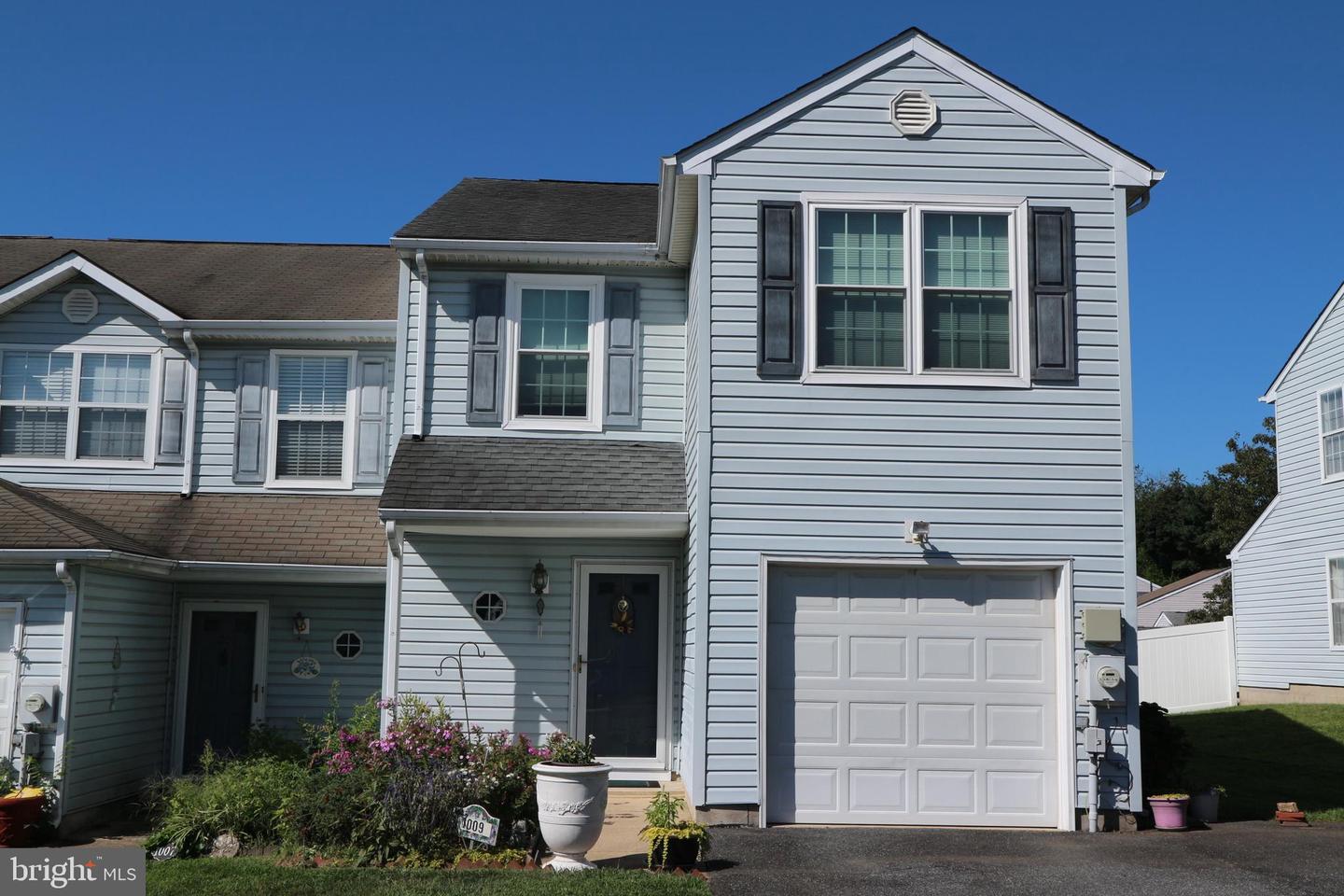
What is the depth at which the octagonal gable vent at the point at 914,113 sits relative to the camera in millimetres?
10648

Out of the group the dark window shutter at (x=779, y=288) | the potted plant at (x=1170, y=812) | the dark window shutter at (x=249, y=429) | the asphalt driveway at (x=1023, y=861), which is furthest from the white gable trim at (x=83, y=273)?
the potted plant at (x=1170, y=812)

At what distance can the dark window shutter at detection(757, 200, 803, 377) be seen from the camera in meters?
10.3

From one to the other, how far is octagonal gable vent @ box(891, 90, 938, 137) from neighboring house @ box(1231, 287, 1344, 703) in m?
12.8

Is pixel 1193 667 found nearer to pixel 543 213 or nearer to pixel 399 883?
pixel 543 213

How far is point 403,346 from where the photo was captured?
12.6 m

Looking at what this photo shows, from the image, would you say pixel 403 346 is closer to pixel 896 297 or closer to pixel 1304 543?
pixel 896 297

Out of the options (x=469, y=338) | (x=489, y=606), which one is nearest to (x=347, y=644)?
(x=489, y=606)

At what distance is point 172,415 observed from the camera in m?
13.9

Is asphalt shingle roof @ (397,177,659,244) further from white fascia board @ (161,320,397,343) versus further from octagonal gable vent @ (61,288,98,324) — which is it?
octagonal gable vent @ (61,288,98,324)

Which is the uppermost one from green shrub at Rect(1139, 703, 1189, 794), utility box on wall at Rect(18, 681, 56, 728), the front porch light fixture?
the front porch light fixture

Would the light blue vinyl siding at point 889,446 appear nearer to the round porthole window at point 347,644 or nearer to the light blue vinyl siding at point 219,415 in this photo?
the round porthole window at point 347,644

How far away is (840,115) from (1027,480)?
364cm

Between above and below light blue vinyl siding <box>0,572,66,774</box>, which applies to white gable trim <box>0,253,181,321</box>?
above

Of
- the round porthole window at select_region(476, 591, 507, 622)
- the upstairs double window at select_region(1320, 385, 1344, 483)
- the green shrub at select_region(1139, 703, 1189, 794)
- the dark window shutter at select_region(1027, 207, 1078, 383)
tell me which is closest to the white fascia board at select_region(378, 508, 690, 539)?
the round porthole window at select_region(476, 591, 507, 622)
